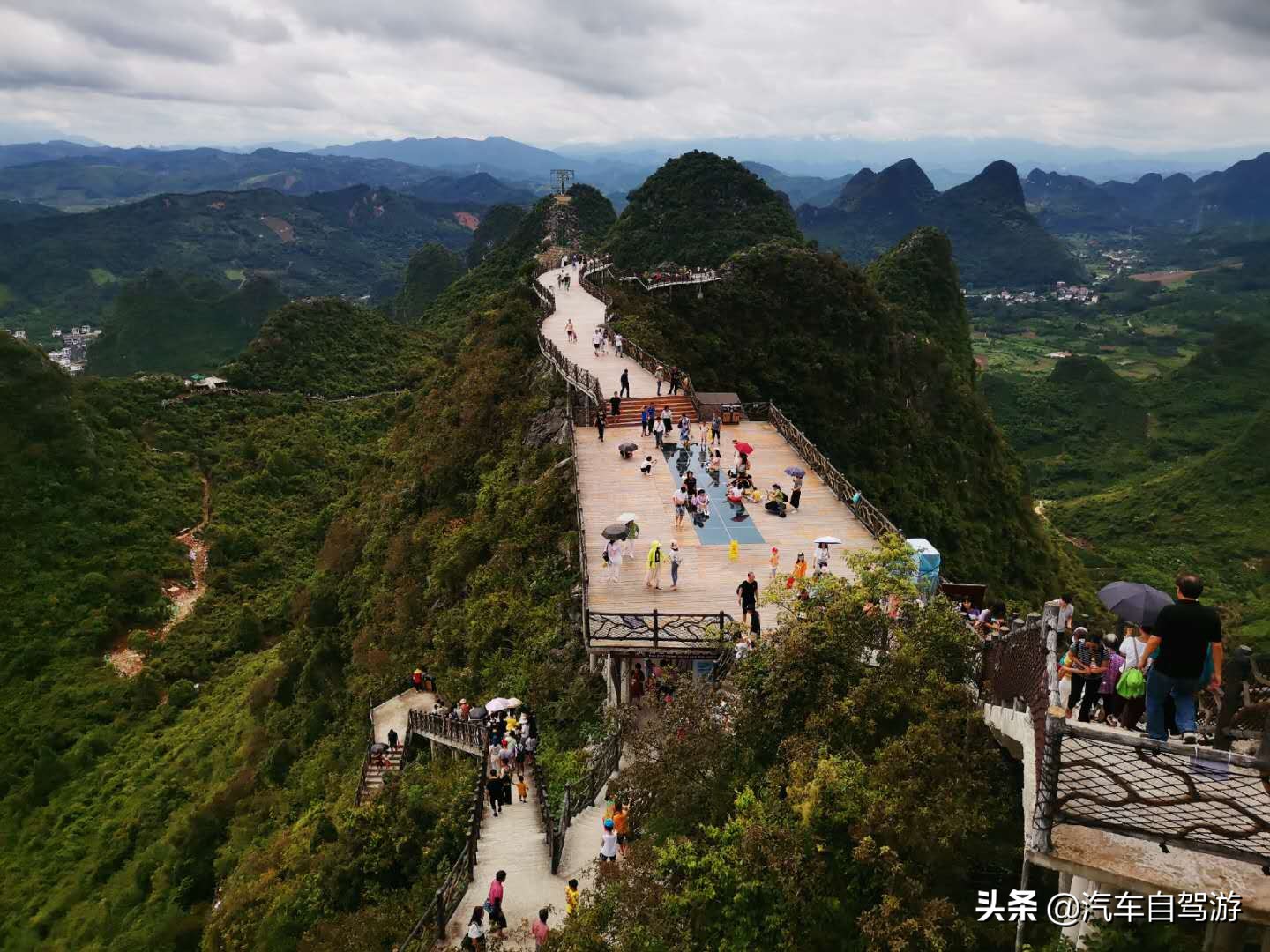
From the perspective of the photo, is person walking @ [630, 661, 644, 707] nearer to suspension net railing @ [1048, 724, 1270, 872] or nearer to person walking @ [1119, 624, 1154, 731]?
person walking @ [1119, 624, 1154, 731]

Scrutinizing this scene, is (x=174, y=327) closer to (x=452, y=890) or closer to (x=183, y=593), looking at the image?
(x=183, y=593)

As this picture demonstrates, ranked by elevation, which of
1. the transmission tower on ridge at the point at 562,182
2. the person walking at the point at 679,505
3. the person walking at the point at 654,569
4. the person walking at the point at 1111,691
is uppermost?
the transmission tower on ridge at the point at 562,182

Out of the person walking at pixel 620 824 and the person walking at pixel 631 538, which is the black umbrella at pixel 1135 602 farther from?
the person walking at pixel 631 538

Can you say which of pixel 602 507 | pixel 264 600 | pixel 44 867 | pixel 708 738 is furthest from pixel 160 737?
pixel 708 738

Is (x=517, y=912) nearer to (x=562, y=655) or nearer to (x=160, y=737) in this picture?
(x=562, y=655)

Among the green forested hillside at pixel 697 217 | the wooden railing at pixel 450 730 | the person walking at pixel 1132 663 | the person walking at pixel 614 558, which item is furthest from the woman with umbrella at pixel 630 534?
the green forested hillside at pixel 697 217

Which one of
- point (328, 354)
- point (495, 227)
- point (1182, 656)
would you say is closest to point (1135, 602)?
point (1182, 656)
